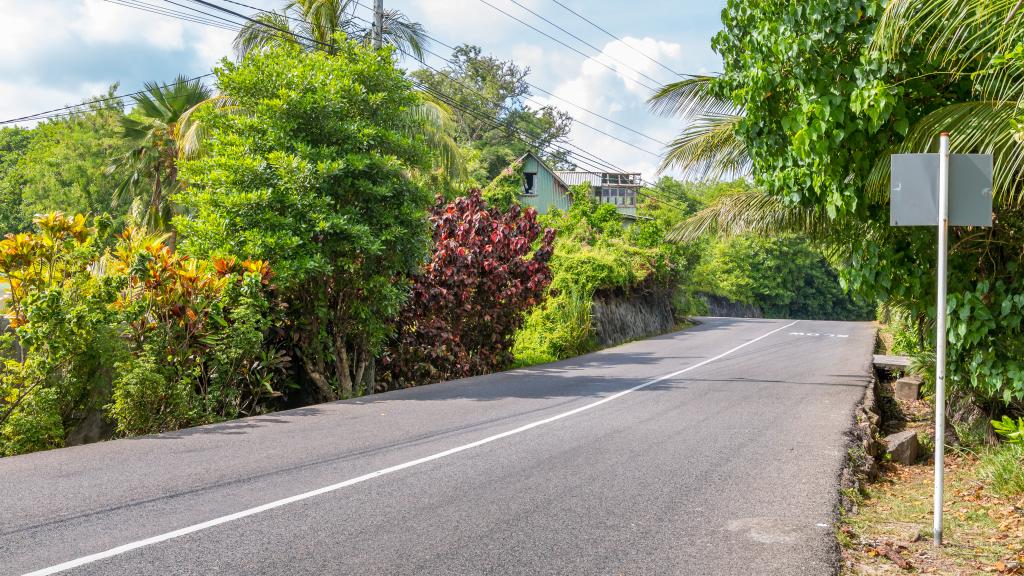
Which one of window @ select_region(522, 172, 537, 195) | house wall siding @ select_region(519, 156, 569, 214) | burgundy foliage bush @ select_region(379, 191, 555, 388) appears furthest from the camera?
house wall siding @ select_region(519, 156, 569, 214)

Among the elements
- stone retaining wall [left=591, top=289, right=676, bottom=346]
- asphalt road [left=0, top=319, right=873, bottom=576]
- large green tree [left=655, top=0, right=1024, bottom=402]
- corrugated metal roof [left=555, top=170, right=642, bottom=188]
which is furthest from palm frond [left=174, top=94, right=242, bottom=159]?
corrugated metal roof [left=555, top=170, right=642, bottom=188]

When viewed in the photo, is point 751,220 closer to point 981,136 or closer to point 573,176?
point 981,136

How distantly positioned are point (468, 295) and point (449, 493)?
32.3ft

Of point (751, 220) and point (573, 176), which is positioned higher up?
point (573, 176)

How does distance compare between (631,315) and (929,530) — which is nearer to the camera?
(929,530)

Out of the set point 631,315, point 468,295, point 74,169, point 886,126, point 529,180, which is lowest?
point 631,315

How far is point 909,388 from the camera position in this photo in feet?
44.2

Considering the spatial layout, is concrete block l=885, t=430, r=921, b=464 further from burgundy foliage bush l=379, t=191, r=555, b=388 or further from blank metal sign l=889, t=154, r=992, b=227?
burgundy foliage bush l=379, t=191, r=555, b=388

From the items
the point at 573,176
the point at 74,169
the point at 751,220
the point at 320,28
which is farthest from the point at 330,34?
the point at 573,176

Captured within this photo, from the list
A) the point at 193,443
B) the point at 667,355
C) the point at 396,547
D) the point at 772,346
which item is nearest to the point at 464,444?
the point at 193,443

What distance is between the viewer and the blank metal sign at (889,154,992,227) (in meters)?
5.35

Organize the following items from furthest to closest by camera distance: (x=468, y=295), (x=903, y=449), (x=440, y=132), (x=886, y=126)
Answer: (x=440, y=132), (x=468, y=295), (x=903, y=449), (x=886, y=126)

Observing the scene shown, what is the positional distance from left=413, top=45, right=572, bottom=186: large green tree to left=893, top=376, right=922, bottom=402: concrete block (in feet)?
148

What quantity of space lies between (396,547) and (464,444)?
133 inches
